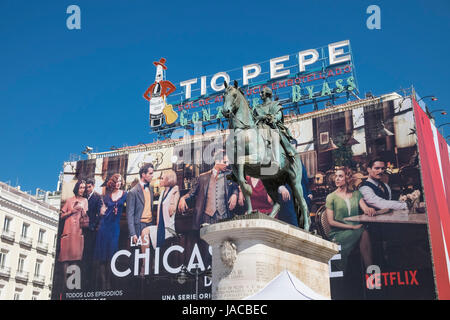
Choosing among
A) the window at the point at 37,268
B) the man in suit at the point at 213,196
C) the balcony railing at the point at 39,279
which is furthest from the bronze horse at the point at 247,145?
the window at the point at 37,268

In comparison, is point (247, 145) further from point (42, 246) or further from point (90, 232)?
point (42, 246)

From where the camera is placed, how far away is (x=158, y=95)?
6059 centimetres

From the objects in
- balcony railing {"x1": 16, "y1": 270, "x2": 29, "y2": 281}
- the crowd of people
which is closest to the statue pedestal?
the crowd of people

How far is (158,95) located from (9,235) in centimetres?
2097

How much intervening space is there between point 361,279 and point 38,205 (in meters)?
35.9

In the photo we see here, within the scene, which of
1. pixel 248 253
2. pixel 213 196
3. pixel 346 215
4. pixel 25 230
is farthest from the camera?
pixel 25 230

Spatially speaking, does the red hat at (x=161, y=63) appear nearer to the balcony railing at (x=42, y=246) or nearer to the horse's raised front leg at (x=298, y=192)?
the balcony railing at (x=42, y=246)

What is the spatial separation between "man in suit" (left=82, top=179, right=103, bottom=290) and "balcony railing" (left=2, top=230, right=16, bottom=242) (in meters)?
8.16

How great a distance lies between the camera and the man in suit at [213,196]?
155ft

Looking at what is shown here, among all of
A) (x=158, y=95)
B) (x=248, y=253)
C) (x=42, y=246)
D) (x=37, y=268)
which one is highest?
(x=158, y=95)

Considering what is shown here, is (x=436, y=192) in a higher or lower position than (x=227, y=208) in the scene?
lower

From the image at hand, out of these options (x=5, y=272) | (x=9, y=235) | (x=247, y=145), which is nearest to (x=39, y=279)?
(x=5, y=272)

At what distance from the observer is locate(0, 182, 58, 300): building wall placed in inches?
2131
